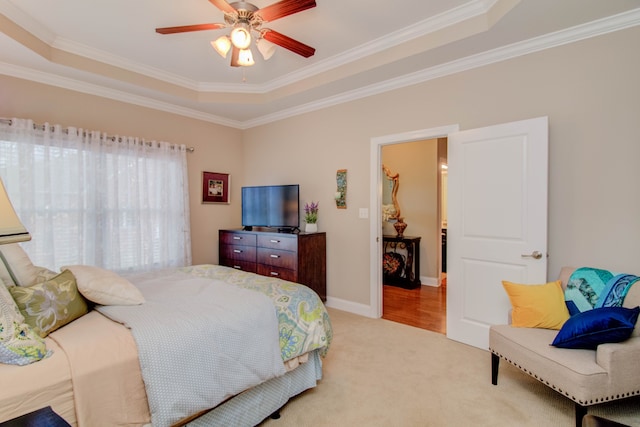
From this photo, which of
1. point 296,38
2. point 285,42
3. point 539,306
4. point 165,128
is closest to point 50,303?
point 285,42

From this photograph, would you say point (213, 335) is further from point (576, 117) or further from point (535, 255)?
point (576, 117)

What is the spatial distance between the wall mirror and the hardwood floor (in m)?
1.18

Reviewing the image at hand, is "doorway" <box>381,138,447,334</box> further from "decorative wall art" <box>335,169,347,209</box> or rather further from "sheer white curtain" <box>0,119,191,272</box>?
"sheer white curtain" <box>0,119,191,272</box>

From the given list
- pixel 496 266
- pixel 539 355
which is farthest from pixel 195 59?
pixel 539 355

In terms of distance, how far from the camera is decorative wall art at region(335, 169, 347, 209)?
12.6 ft

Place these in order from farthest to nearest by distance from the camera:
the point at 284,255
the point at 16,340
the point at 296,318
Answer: the point at 284,255, the point at 296,318, the point at 16,340

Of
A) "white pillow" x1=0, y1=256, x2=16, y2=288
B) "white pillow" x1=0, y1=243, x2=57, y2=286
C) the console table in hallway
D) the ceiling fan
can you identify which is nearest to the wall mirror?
the console table in hallway

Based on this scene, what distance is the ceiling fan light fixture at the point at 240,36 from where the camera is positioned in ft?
6.96

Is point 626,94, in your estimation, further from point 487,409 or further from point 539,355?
point 487,409

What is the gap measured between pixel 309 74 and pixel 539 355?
3.25 meters

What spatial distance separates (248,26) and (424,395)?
2795 mm

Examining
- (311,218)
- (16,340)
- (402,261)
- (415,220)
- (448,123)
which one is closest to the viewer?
(16,340)

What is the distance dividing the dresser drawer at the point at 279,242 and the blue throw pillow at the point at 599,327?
252cm

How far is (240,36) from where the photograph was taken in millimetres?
2129
